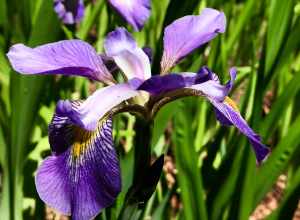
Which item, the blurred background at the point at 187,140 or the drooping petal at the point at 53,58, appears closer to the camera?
the drooping petal at the point at 53,58

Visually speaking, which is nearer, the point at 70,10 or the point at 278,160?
the point at 278,160

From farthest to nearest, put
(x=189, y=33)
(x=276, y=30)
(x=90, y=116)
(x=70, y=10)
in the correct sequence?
(x=70, y=10), (x=276, y=30), (x=189, y=33), (x=90, y=116)

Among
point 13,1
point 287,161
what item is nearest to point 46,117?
point 13,1

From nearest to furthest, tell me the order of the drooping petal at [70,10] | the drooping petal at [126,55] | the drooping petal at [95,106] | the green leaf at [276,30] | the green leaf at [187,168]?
the drooping petal at [95,106] < the drooping petal at [126,55] < the green leaf at [187,168] < the green leaf at [276,30] < the drooping petal at [70,10]

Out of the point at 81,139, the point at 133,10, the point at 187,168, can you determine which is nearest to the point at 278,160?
the point at 187,168

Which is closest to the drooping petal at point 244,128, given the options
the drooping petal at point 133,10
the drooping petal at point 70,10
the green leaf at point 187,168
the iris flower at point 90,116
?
the iris flower at point 90,116

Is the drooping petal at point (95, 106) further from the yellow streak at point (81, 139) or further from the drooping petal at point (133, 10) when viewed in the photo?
the drooping petal at point (133, 10)

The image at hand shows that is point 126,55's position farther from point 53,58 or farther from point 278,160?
point 278,160

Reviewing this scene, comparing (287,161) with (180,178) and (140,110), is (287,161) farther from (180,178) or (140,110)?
(140,110)
